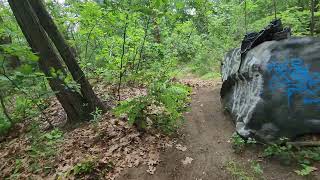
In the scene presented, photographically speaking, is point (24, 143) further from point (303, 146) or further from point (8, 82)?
point (303, 146)

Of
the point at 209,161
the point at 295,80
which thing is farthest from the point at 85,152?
the point at 295,80

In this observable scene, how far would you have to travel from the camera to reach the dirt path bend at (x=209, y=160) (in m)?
4.68

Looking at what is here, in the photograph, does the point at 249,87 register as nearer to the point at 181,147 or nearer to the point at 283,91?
the point at 283,91

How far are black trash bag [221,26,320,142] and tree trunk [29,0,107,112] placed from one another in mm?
3783

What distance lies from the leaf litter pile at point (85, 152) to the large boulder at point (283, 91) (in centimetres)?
196

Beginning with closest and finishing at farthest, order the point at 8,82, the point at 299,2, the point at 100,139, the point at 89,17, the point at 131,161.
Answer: the point at 8,82 < the point at 131,161 < the point at 100,139 < the point at 89,17 < the point at 299,2

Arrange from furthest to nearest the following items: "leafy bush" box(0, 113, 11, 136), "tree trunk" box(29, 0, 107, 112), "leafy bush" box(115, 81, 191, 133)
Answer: "leafy bush" box(0, 113, 11, 136) < "tree trunk" box(29, 0, 107, 112) < "leafy bush" box(115, 81, 191, 133)

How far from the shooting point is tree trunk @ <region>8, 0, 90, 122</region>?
6.25 metres

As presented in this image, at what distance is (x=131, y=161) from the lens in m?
5.29

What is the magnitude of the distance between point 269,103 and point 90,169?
3445mm

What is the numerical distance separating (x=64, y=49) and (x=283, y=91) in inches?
202

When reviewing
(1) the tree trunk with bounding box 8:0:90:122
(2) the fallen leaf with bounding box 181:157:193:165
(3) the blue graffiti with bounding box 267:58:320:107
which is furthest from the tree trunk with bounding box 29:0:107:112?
(3) the blue graffiti with bounding box 267:58:320:107

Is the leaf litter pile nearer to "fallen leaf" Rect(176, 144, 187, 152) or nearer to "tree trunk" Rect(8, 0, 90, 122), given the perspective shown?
"fallen leaf" Rect(176, 144, 187, 152)

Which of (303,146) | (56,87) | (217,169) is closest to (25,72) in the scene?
(56,87)
